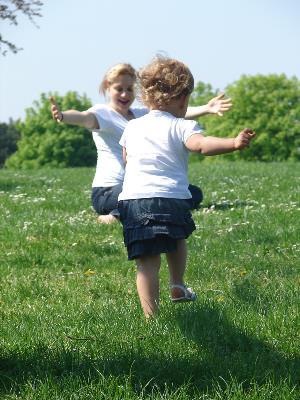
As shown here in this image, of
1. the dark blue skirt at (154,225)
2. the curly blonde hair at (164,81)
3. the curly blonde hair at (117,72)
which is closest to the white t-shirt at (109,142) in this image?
the curly blonde hair at (117,72)

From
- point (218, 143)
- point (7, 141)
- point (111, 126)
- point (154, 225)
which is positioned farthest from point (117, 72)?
point (7, 141)

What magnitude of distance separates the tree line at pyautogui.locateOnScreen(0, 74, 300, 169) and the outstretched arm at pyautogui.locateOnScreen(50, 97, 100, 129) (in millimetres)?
68180

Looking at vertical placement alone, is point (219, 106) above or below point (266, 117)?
above

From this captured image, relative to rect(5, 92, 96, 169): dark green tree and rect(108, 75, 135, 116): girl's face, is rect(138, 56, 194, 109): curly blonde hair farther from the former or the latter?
rect(5, 92, 96, 169): dark green tree

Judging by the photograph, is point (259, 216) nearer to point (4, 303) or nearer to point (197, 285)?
point (197, 285)

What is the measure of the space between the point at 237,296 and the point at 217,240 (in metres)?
2.71

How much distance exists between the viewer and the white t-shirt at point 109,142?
1006cm

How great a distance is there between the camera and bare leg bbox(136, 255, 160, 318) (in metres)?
5.56

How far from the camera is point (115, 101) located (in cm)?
1012

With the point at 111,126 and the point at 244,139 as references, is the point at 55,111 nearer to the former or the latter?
the point at 111,126

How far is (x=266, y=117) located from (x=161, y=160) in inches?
3071

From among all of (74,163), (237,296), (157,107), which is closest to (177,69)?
(157,107)

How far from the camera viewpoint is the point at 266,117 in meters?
82.2

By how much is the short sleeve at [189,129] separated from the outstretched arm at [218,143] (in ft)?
0.13
